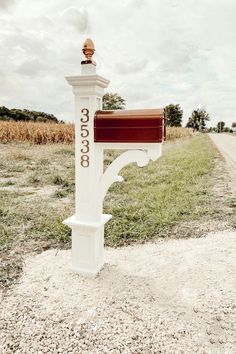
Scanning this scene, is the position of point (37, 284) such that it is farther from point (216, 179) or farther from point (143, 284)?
point (216, 179)

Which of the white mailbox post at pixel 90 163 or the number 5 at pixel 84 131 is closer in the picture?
the white mailbox post at pixel 90 163

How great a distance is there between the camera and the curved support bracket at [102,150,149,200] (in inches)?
109

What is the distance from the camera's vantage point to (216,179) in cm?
816

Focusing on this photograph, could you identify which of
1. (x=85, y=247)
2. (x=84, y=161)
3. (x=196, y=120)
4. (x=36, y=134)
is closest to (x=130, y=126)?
(x=84, y=161)

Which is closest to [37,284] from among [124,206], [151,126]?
[151,126]

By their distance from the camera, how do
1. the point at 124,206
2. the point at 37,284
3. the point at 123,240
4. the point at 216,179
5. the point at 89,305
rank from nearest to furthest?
the point at 89,305
the point at 37,284
the point at 123,240
the point at 124,206
the point at 216,179

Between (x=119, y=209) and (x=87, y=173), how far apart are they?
7.54 ft

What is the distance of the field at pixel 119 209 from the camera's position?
12.9 feet

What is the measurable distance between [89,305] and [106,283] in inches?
14.5

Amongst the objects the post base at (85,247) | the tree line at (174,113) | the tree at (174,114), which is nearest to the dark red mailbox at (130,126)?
the post base at (85,247)

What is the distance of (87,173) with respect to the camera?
2.96 m

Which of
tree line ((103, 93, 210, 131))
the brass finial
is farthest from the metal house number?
tree line ((103, 93, 210, 131))

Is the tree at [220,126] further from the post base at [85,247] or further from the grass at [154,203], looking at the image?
the post base at [85,247]

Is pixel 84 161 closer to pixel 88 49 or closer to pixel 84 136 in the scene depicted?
pixel 84 136
